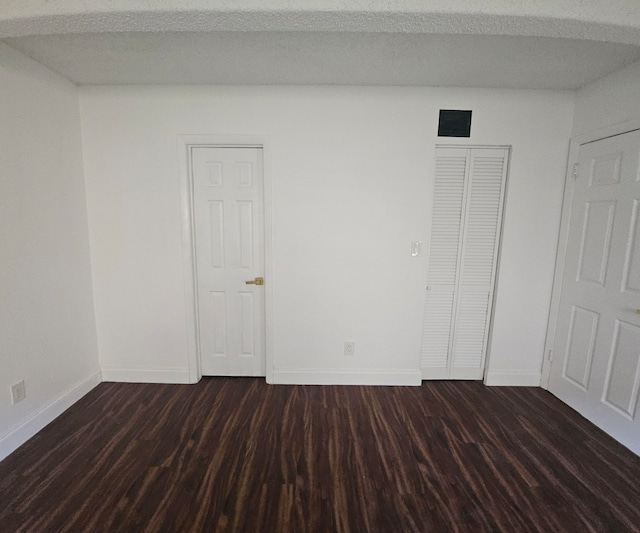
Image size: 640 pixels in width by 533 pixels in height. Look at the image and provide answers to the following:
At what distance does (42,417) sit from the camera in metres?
1.87

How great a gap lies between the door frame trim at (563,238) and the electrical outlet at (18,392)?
397 centimetres

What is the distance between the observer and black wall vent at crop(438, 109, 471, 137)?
7.03 ft

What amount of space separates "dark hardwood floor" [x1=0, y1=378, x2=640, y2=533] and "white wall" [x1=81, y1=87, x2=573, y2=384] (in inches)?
14.1

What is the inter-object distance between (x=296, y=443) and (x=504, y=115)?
2884 mm

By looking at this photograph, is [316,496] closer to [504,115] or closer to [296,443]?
[296,443]

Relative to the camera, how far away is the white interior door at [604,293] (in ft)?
5.83

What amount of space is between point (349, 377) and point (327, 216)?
144cm

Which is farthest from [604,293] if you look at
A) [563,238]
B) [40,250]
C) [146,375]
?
[40,250]

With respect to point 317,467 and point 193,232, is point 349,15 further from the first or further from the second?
point 317,467

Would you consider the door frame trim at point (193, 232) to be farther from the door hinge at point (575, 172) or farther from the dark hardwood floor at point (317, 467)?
the door hinge at point (575, 172)

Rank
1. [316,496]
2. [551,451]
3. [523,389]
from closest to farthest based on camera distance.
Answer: [316,496], [551,451], [523,389]

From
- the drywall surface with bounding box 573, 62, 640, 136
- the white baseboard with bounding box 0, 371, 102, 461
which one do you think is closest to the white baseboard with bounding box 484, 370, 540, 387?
the drywall surface with bounding box 573, 62, 640, 136

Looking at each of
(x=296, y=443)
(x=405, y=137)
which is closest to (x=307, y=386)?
(x=296, y=443)

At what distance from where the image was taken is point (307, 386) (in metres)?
2.41
